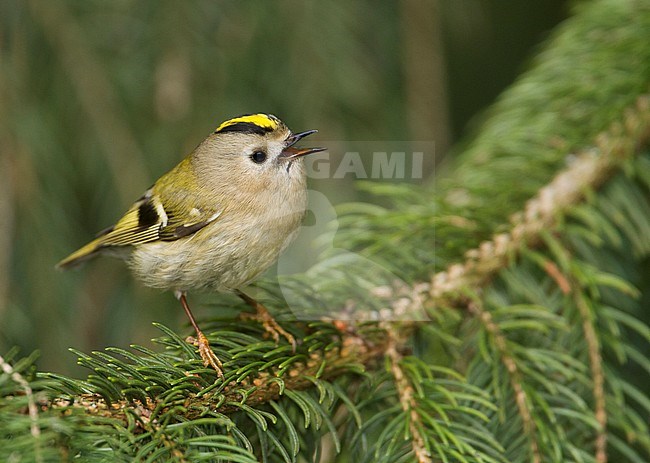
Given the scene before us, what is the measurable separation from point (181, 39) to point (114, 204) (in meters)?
0.44

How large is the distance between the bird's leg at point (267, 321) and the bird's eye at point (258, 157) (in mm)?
281

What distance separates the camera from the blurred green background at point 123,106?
1.72 meters

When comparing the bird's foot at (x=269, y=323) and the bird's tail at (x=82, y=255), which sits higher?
the bird's tail at (x=82, y=255)

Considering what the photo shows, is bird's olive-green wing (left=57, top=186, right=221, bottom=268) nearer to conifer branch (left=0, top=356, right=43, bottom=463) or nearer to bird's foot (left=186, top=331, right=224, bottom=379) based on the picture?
bird's foot (left=186, top=331, right=224, bottom=379)

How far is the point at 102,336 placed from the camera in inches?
72.9

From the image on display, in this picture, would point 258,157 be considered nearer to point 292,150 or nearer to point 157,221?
point 292,150

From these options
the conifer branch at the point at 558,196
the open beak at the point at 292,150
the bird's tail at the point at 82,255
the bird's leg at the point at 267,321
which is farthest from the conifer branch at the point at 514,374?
the bird's tail at the point at 82,255

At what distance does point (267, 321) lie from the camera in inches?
46.8

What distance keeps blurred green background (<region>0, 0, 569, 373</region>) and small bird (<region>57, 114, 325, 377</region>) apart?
263 mm

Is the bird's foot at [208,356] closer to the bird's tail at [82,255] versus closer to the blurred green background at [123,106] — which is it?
the bird's tail at [82,255]

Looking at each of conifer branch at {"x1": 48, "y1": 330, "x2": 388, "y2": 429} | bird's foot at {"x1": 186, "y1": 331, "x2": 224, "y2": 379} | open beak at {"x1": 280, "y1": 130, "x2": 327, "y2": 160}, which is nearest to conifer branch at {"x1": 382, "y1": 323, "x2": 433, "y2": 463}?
conifer branch at {"x1": 48, "y1": 330, "x2": 388, "y2": 429}

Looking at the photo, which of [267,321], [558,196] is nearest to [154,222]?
[267,321]

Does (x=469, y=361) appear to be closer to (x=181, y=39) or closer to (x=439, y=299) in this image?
(x=439, y=299)

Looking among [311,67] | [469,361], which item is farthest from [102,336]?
[469,361]
